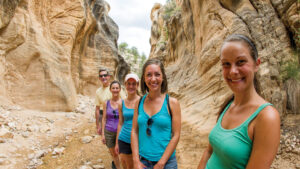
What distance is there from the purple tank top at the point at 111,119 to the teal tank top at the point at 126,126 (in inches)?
25.7

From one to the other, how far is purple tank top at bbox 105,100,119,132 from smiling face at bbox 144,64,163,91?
171 centimetres

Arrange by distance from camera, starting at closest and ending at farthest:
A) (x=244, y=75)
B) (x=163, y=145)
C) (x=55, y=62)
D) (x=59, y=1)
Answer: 1. (x=244, y=75)
2. (x=163, y=145)
3. (x=55, y=62)
4. (x=59, y=1)

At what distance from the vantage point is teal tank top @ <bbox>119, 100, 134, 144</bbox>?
287 centimetres

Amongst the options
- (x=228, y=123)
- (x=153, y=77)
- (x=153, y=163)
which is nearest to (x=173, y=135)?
(x=153, y=163)

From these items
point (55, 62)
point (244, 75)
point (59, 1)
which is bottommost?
point (244, 75)

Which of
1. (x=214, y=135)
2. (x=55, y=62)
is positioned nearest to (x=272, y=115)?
(x=214, y=135)

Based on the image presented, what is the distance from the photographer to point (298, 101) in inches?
150

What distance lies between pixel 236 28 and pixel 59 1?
9.73 metres

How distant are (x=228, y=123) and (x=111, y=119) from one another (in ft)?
9.07

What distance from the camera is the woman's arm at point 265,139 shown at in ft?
3.01

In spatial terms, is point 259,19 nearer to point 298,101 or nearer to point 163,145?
point 298,101

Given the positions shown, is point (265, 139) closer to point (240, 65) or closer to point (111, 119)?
point (240, 65)

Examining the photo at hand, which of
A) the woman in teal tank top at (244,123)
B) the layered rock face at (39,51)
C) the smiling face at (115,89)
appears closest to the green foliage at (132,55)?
the layered rock face at (39,51)

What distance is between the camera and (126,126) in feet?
9.57
